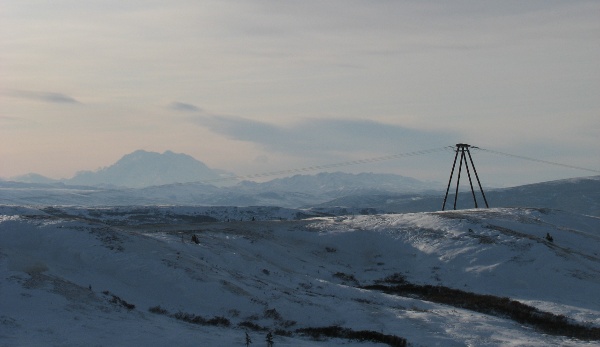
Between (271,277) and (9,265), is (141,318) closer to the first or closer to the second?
(9,265)

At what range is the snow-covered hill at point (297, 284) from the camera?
118ft

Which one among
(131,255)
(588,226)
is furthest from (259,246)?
(588,226)

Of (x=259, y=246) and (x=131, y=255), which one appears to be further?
(x=259, y=246)

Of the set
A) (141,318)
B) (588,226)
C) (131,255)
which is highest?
(588,226)

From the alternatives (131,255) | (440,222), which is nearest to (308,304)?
(131,255)

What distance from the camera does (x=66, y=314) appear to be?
34.8 meters

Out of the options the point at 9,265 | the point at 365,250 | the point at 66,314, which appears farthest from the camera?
the point at 365,250

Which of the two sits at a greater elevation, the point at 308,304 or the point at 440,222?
the point at 440,222

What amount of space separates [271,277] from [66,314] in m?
20.4

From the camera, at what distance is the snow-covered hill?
36031mm

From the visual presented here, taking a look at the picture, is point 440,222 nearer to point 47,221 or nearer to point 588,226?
point 588,226

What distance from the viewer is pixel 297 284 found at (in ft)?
167

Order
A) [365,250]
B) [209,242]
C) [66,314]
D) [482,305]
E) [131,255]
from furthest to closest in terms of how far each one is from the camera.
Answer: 1. [365,250]
2. [209,242]
3. [482,305]
4. [131,255]
5. [66,314]

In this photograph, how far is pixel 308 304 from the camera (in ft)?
140
